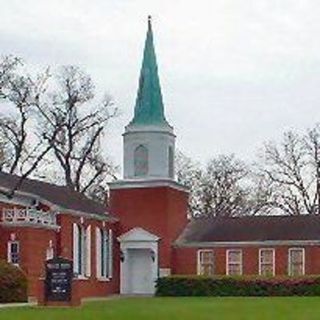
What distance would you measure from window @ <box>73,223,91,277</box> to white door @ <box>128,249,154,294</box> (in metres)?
3.92

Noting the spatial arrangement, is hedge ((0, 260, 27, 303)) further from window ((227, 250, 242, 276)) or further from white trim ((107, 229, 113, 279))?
window ((227, 250, 242, 276))

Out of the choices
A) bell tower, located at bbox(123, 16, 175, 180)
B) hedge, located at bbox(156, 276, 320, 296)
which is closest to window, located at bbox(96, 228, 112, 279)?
hedge, located at bbox(156, 276, 320, 296)

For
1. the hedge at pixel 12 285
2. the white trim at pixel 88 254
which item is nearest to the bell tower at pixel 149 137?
the white trim at pixel 88 254

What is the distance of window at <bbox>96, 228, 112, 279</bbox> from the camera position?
188 feet

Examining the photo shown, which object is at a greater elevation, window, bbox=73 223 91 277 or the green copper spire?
the green copper spire

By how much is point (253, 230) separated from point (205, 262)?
3.46 m

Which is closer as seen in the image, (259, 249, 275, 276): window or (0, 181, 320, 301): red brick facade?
(0, 181, 320, 301): red brick facade

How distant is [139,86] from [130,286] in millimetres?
12113

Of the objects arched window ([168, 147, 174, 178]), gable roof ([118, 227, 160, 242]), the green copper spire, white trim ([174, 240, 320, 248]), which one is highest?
the green copper spire

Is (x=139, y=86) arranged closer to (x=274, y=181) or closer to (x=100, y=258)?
(x=100, y=258)

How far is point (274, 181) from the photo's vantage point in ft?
258

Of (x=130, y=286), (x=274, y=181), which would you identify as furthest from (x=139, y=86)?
(x=274, y=181)

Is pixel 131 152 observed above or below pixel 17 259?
above

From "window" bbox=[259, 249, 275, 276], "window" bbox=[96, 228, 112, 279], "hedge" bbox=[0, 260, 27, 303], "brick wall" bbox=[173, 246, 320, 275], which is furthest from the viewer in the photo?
"window" bbox=[259, 249, 275, 276]
